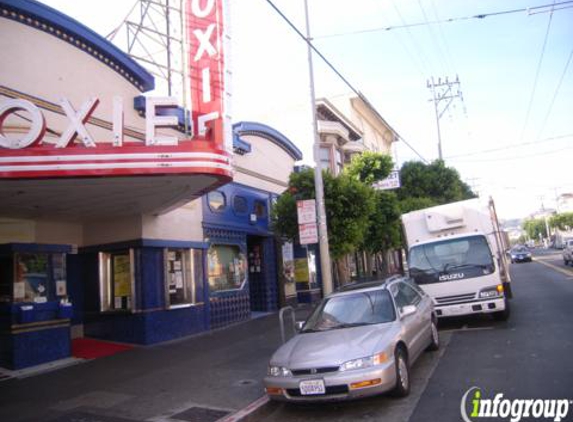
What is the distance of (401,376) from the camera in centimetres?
644

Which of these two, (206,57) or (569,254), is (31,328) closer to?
(206,57)

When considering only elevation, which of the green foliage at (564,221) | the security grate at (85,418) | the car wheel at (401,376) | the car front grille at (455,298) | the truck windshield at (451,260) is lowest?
the security grate at (85,418)

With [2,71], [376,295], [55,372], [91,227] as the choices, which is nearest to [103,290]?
[91,227]

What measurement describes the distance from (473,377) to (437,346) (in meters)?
2.09

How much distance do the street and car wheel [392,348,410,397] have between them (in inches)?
4.8

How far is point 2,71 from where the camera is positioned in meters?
9.51

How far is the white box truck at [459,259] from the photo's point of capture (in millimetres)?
11109

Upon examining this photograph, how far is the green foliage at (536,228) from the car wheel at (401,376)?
12657 cm

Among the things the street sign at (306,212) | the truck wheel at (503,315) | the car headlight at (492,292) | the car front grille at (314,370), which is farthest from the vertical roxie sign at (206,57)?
the truck wheel at (503,315)

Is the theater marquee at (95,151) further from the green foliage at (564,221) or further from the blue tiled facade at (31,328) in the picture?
the green foliage at (564,221)

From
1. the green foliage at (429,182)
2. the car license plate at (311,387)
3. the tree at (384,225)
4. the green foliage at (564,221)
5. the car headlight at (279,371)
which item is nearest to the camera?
the car license plate at (311,387)

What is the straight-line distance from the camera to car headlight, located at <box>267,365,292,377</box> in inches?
248

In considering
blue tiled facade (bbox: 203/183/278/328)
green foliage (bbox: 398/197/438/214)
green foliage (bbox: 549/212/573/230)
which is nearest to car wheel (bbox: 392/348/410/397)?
blue tiled facade (bbox: 203/183/278/328)

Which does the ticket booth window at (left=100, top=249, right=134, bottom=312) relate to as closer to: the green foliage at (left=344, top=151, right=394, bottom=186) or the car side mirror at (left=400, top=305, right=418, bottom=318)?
the car side mirror at (left=400, top=305, right=418, bottom=318)
